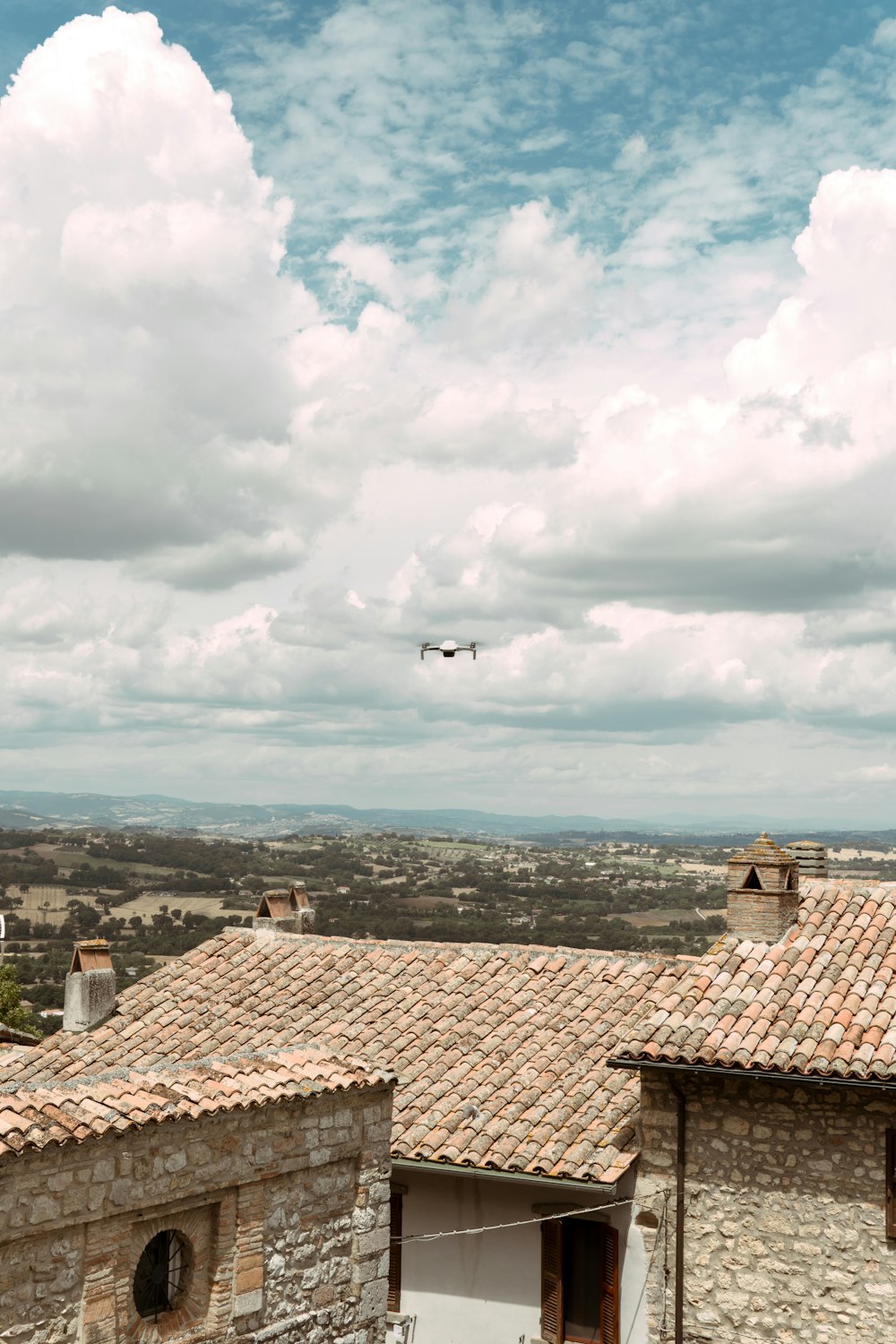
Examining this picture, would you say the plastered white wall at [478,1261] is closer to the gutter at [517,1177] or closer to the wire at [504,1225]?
the wire at [504,1225]

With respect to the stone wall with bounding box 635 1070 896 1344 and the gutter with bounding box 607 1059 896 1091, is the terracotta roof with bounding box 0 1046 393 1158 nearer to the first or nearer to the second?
the gutter with bounding box 607 1059 896 1091

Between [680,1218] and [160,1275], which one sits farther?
[680,1218]

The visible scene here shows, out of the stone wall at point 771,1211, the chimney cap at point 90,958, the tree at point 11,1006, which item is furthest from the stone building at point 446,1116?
the tree at point 11,1006

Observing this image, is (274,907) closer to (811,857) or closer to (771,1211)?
(811,857)

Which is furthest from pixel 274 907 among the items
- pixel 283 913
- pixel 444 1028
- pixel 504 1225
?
pixel 504 1225

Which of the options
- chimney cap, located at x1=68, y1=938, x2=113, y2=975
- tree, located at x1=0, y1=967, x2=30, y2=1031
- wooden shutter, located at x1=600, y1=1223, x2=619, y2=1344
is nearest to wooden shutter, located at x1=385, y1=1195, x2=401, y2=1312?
wooden shutter, located at x1=600, y1=1223, x2=619, y2=1344

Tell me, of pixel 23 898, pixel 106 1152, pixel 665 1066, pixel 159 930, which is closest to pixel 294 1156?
pixel 106 1152
